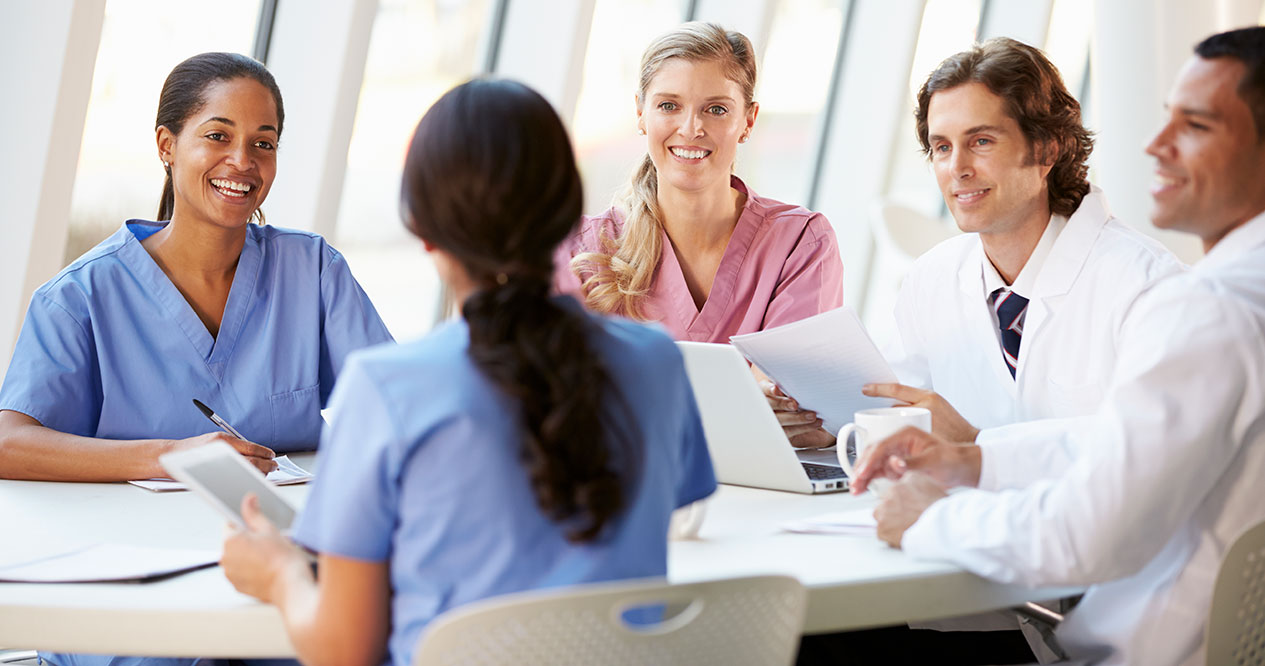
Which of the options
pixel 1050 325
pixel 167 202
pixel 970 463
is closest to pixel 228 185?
pixel 167 202

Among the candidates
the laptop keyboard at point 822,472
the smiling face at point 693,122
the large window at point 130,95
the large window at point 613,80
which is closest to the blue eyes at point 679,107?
the smiling face at point 693,122

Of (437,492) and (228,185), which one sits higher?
(228,185)

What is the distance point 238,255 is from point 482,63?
2.73 meters

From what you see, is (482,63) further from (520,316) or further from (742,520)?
(520,316)

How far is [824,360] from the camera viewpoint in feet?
5.44

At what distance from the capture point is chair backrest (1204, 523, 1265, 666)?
1.15 meters

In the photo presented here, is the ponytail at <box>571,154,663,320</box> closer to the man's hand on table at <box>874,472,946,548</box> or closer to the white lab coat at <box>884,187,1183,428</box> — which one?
the white lab coat at <box>884,187,1183,428</box>

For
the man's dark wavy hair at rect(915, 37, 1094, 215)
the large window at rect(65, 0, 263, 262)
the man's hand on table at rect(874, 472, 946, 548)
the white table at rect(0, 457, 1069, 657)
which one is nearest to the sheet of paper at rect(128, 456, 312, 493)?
the white table at rect(0, 457, 1069, 657)

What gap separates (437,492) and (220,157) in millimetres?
→ 1192

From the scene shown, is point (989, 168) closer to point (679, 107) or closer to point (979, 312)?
point (979, 312)

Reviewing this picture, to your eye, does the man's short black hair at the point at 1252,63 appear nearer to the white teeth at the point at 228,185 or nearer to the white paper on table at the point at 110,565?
the white paper on table at the point at 110,565

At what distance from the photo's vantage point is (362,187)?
4387 millimetres

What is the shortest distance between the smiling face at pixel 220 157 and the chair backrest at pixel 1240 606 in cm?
153

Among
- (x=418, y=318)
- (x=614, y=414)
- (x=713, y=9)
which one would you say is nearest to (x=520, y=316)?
(x=614, y=414)
